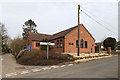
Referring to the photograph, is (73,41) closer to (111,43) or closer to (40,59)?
(40,59)

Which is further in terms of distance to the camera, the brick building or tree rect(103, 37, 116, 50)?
tree rect(103, 37, 116, 50)

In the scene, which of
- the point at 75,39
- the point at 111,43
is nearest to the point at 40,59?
the point at 75,39

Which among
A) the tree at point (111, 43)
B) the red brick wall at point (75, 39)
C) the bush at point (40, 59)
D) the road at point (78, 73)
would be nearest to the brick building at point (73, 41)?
the red brick wall at point (75, 39)

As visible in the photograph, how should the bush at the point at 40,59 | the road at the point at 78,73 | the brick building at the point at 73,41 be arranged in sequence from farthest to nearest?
the brick building at the point at 73,41 → the bush at the point at 40,59 → the road at the point at 78,73

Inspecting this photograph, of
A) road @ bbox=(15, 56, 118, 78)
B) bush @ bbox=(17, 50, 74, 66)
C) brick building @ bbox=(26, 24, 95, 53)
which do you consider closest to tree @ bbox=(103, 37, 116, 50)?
brick building @ bbox=(26, 24, 95, 53)

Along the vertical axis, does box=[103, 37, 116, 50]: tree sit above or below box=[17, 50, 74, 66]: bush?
above

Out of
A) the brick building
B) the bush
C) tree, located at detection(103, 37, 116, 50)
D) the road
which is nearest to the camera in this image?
the road

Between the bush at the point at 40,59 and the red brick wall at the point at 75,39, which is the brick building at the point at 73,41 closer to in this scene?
the red brick wall at the point at 75,39

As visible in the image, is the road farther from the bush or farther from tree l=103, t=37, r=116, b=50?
tree l=103, t=37, r=116, b=50

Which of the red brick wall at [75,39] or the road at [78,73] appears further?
the red brick wall at [75,39]

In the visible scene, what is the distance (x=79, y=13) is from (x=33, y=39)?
710 inches

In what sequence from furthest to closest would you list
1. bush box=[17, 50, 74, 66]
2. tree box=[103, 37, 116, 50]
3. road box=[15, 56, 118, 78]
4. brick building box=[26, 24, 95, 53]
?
tree box=[103, 37, 116, 50] < brick building box=[26, 24, 95, 53] < bush box=[17, 50, 74, 66] < road box=[15, 56, 118, 78]

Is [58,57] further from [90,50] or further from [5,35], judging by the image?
[5,35]

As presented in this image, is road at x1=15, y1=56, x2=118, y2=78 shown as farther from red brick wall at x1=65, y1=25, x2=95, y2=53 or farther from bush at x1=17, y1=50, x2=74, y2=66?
red brick wall at x1=65, y1=25, x2=95, y2=53
